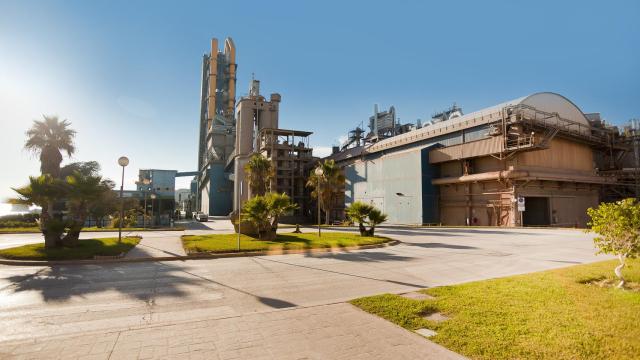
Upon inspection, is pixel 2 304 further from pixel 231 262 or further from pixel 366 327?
pixel 366 327

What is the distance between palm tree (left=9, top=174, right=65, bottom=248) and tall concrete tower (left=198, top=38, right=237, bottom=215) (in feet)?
266

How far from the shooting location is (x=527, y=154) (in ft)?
134

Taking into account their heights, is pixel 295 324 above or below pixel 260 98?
below

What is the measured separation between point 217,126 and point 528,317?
369ft

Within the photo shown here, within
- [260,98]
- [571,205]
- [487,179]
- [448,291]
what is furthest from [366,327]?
[260,98]

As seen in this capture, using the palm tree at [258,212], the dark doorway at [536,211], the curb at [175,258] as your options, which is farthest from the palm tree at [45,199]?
the dark doorway at [536,211]

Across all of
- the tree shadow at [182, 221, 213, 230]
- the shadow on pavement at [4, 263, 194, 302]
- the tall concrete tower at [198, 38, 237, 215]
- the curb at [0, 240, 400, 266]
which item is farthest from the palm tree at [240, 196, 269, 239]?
the tall concrete tower at [198, 38, 237, 215]

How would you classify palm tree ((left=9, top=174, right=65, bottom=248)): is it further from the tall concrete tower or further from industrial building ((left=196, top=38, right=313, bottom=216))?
the tall concrete tower

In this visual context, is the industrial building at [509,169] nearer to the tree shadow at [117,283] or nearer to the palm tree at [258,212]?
the palm tree at [258,212]

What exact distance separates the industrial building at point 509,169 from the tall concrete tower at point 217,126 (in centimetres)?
5566

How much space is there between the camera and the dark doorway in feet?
143

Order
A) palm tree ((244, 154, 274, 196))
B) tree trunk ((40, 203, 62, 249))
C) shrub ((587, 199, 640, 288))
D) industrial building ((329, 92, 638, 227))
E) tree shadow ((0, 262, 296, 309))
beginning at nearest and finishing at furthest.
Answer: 1. tree shadow ((0, 262, 296, 309))
2. shrub ((587, 199, 640, 288))
3. tree trunk ((40, 203, 62, 249))
4. industrial building ((329, 92, 638, 227))
5. palm tree ((244, 154, 274, 196))

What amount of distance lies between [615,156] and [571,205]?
57.5 feet

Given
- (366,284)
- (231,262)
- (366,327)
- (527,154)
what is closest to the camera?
(366,327)
